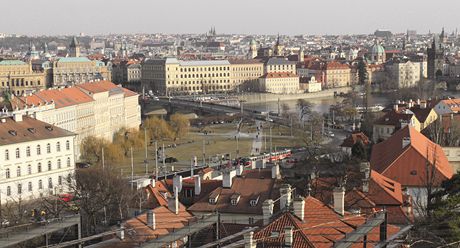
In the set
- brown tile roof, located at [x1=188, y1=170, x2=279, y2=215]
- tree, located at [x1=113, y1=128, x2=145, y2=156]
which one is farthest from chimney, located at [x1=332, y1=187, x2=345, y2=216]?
tree, located at [x1=113, y1=128, x2=145, y2=156]

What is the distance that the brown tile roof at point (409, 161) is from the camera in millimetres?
17234


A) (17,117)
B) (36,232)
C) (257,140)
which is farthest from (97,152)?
(36,232)

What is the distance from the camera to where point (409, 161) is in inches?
703

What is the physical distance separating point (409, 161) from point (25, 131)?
12.0 meters

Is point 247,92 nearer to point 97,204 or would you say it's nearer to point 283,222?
point 97,204

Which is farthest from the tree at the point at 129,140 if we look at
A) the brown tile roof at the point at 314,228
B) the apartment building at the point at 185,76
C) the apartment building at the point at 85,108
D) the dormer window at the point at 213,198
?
the apartment building at the point at 185,76

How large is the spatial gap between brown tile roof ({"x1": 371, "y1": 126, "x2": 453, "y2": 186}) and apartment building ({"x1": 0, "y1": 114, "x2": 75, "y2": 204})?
32.2 feet

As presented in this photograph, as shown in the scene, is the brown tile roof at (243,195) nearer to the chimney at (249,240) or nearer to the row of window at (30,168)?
the chimney at (249,240)

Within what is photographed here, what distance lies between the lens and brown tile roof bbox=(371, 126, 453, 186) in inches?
679

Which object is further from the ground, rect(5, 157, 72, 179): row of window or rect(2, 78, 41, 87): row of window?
rect(5, 157, 72, 179): row of window

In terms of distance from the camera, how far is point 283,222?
995 centimetres

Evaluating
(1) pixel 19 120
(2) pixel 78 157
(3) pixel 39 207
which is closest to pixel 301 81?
(2) pixel 78 157

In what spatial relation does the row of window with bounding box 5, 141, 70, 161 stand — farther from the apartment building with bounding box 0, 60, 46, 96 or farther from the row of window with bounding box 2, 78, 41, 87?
the row of window with bounding box 2, 78, 41, 87

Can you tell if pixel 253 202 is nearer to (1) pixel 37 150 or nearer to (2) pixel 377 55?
(1) pixel 37 150
